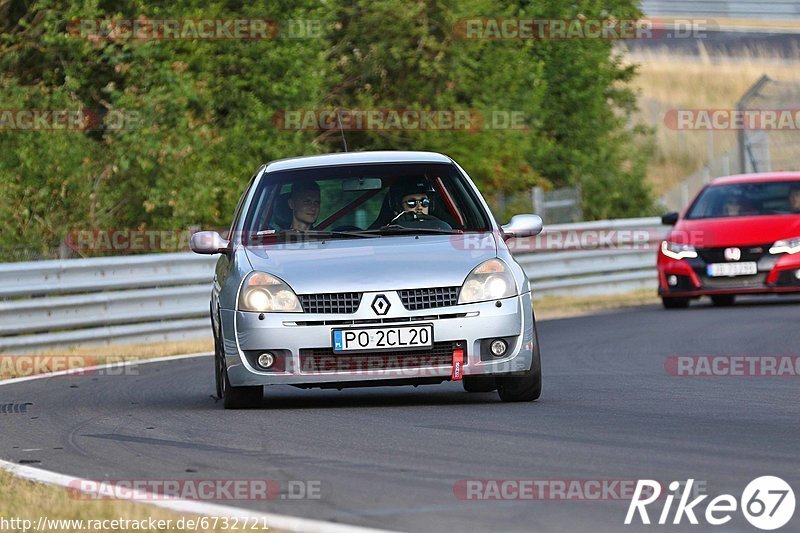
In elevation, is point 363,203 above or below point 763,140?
above

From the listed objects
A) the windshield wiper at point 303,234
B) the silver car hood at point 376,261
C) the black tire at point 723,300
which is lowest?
the black tire at point 723,300

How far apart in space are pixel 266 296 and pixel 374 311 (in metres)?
0.66

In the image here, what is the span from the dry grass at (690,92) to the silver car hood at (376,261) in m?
44.4

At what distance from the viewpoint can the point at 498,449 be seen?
787 centimetres

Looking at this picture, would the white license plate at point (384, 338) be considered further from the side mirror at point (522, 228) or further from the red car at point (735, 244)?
the red car at point (735, 244)

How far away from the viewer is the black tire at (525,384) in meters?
9.98

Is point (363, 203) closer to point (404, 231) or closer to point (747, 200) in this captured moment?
point (404, 231)

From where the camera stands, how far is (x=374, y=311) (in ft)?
31.3

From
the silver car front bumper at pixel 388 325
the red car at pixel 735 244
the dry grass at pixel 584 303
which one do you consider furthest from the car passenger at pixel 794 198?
the silver car front bumper at pixel 388 325

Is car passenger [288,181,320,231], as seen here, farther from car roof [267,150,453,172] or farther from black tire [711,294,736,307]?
black tire [711,294,736,307]

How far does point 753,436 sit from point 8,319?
1044 centimetres

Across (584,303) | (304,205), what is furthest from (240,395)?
(584,303)

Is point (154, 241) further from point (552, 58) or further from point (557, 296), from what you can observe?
point (552, 58)

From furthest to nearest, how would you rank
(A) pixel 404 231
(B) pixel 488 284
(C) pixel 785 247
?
(C) pixel 785 247 < (A) pixel 404 231 < (B) pixel 488 284
